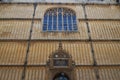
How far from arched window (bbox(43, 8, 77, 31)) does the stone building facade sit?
0.25 metres

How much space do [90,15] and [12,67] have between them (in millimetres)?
6582

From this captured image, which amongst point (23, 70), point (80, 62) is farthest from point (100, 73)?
point (23, 70)

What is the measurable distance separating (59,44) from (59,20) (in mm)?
2861

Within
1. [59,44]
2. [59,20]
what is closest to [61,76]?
[59,44]

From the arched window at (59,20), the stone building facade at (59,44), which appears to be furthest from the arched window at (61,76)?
the arched window at (59,20)

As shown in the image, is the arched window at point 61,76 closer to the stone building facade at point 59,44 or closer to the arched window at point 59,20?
the stone building facade at point 59,44

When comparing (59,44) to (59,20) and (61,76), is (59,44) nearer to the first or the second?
(61,76)

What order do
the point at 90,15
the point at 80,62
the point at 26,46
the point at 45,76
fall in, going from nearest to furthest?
the point at 45,76
the point at 80,62
the point at 26,46
the point at 90,15

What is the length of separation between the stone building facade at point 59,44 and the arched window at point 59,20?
25cm

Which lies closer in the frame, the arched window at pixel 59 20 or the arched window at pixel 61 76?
the arched window at pixel 61 76

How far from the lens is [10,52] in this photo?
1466 cm

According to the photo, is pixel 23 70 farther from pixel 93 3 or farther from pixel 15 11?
pixel 93 3

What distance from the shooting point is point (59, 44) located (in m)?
14.7

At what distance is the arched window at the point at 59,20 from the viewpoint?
1666 cm
